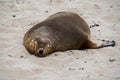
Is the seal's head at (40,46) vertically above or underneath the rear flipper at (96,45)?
above

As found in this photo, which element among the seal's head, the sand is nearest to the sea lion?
the seal's head

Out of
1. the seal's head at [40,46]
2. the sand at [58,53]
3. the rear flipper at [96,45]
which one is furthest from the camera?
the rear flipper at [96,45]

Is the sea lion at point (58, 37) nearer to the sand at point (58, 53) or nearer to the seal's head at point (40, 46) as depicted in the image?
the seal's head at point (40, 46)

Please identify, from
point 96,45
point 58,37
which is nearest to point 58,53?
point 58,37

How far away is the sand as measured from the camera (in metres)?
4.87

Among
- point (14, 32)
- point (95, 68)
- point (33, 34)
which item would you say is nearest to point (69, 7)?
point (14, 32)

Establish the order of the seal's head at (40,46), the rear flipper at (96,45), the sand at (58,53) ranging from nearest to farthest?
the sand at (58,53) < the seal's head at (40,46) < the rear flipper at (96,45)

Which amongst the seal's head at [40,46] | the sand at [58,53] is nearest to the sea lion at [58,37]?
the seal's head at [40,46]

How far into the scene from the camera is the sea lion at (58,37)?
5.52 meters

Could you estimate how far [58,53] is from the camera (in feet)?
18.4

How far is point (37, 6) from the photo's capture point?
8133 mm

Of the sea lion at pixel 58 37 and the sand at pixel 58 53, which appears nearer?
the sand at pixel 58 53

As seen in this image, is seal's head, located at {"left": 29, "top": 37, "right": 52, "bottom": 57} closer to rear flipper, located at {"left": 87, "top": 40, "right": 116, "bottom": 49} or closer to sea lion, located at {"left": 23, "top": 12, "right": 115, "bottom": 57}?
sea lion, located at {"left": 23, "top": 12, "right": 115, "bottom": 57}

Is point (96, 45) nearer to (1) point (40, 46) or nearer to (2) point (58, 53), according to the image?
(2) point (58, 53)
